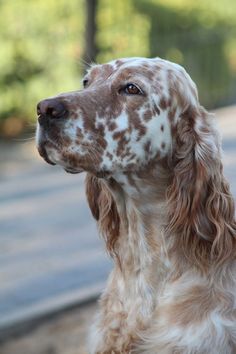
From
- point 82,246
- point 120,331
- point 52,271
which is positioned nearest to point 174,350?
point 120,331

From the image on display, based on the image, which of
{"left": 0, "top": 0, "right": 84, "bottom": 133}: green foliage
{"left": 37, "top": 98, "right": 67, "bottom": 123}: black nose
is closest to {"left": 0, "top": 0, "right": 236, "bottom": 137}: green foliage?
{"left": 0, "top": 0, "right": 84, "bottom": 133}: green foliage

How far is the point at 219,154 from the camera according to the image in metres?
3.20

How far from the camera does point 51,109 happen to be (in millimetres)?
2857

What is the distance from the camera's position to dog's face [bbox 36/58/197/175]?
2.90m

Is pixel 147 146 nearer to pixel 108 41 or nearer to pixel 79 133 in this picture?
pixel 79 133

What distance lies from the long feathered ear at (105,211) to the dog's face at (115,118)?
415 mm

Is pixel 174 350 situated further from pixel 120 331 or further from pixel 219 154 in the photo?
pixel 219 154

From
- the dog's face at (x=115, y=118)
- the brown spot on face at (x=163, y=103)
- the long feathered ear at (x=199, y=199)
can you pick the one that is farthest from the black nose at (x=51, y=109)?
the long feathered ear at (x=199, y=199)

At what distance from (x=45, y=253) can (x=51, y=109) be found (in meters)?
3.97

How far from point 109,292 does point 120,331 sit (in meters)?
0.23

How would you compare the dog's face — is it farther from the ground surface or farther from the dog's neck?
the ground surface

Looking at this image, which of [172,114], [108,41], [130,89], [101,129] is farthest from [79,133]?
[108,41]

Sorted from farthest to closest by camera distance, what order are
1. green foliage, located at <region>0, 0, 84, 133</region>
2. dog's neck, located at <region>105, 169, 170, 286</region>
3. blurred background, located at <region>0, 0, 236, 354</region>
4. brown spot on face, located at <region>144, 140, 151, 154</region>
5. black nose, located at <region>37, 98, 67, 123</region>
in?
1. green foliage, located at <region>0, 0, 84, 133</region>
2. blurred background, located at <region>0, 0, 236, 354</region>
3. dog's neck, located at <region>105, 169, 170, 286</region>
4. brown spot on face, located at <region>144, 140, 151, 154</region>
5. black nose, located at <region>37, 98, 67, 123</region>

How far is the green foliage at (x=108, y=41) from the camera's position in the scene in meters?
10.7
